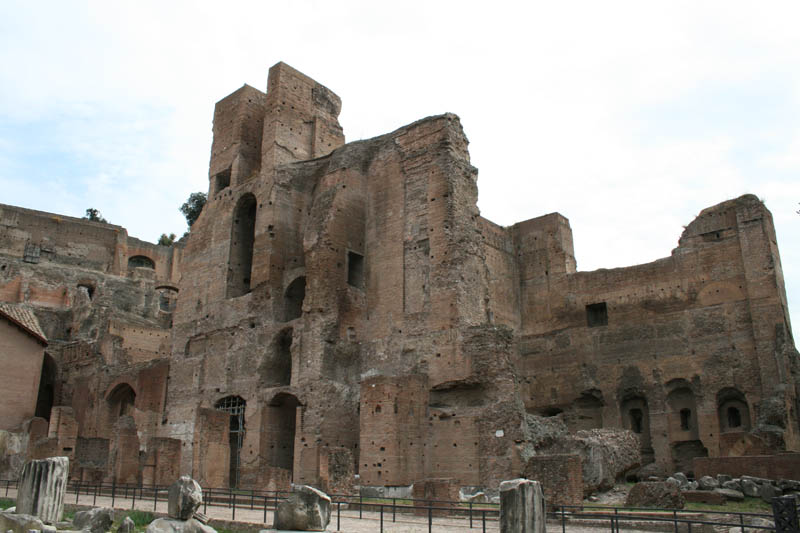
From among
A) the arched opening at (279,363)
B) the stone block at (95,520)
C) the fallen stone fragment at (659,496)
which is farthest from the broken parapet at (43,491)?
the arched opening at (279,363)

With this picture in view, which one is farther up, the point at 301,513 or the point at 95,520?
the point at 301,513

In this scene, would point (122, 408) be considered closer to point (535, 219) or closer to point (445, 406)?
point (445, 406)

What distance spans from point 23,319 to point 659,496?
79.3 ft

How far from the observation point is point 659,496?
39.3 ft

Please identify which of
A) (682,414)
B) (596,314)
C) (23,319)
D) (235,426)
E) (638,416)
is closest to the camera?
(235,426)

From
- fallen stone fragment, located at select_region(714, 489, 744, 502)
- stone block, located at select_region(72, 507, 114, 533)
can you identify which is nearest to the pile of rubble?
fallen stone fragment, located at select_region(714, 489, 744, 502)

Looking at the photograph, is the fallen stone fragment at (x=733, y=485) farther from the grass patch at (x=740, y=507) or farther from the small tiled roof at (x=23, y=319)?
the small tiled roof at (x=23, y=319)

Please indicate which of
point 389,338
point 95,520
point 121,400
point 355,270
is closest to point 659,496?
point 95,520

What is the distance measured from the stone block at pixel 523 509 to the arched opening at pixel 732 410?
1859 cm

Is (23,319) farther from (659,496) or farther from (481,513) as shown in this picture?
(659,496)

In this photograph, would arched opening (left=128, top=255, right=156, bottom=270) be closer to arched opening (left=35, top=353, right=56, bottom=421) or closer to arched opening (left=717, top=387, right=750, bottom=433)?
arched opening (left=35, top=353, right=56, bottom=421)

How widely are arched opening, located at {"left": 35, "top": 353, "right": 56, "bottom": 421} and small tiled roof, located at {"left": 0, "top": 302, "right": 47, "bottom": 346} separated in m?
3.48

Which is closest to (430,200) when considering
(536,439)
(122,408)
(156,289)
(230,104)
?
(536,439)

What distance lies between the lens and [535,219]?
100 feet
